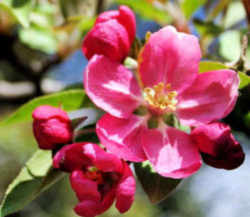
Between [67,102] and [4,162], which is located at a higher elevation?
[67,102]

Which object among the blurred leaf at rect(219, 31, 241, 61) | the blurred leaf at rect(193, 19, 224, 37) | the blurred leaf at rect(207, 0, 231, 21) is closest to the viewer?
the blurred leaf at rect(219, 31, 241, 61)

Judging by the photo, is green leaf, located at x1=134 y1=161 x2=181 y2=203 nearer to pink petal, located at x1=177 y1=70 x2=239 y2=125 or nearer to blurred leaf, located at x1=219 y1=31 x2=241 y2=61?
pink petal, located at x1=177 y1=70 x2=239 y2=125

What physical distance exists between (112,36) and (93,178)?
1.35 ft

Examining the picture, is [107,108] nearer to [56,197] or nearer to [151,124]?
[151,124]

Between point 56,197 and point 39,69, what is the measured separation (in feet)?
5.54

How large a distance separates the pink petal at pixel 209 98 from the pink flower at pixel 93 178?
309mm

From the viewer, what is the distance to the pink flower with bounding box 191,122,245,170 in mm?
1364

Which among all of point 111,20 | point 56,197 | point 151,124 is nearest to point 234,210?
point 56,197

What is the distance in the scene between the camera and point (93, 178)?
1.42 meters

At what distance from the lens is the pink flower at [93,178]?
4.42 ft

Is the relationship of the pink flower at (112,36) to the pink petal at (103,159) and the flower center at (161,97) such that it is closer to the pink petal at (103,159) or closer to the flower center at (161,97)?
the flower center at (161,97)

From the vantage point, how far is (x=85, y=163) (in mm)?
1386

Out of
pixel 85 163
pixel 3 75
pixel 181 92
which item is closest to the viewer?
pixel 85 163

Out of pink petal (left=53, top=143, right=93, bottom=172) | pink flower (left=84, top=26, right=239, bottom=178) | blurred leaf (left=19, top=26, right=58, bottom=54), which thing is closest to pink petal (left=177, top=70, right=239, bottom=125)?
pink flower (left=84, top=26, right=239, bottom=178)
